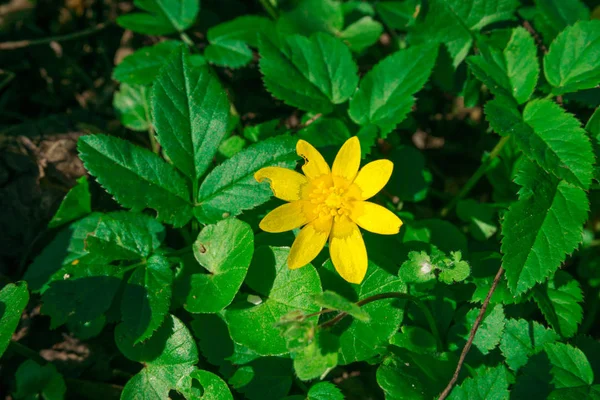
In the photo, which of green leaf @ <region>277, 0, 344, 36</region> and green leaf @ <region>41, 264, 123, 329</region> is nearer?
green leaf @ <region>41, 264, 123, 329</region>

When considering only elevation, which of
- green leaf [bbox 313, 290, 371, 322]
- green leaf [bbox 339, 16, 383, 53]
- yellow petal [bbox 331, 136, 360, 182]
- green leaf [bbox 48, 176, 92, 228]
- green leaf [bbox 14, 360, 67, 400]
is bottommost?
green leaf [bbox 14, 360, 67, 400]

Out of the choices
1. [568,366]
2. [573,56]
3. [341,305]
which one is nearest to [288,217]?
[341,305]

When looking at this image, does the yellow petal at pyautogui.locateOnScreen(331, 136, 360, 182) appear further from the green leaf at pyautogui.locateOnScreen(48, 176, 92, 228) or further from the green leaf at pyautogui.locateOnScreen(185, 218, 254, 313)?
the green leaf at pyautogui.locateOnScreen(48, 176, 92, 228)

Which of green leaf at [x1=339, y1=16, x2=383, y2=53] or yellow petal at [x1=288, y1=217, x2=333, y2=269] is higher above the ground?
green leaf at [x1=339, y1=16, x2=383, y2=53]

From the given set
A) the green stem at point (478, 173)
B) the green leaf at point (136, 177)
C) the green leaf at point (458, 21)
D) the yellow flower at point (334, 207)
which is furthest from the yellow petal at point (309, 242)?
the green leaf at point (458, 21)

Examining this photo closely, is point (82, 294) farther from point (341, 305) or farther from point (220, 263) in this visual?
point (341, 305)

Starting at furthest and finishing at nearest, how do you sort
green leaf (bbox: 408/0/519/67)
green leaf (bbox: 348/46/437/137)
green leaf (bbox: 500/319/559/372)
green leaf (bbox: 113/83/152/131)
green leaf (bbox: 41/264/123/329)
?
green leaf (bbox: 113/83/152/131) → green leaf (bbox: 408/0/519/67) → green leaf (bbox: 348/46/437/137) → green leaf (bbox: 500/319/559/372) → green leaf (bbox: 41/264/123/329)

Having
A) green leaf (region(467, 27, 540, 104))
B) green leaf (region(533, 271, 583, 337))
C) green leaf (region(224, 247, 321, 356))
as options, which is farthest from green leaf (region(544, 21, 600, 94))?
green leaf (region(224, 247, 321, 356))
